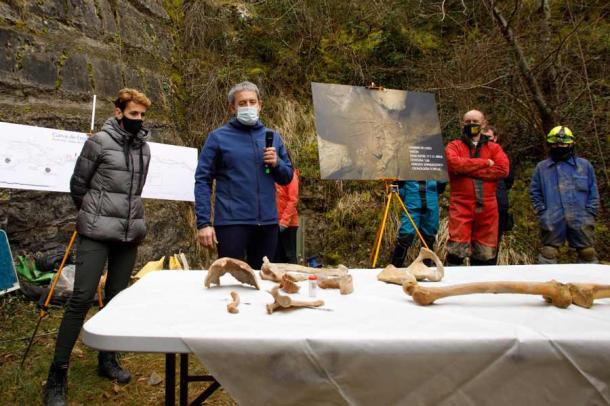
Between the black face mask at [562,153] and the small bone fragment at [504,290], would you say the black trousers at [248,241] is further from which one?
the black face mask at [562,153]

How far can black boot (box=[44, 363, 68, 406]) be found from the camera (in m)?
2.45

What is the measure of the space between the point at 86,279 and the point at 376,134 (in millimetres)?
2776

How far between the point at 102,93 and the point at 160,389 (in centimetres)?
420

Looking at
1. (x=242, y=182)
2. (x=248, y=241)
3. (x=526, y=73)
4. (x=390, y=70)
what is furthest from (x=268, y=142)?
(x=390, y=70)

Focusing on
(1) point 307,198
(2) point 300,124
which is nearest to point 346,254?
(1) point 307,198

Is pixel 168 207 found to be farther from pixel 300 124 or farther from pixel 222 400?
pixel 222 400

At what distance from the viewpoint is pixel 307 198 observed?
7379 mm

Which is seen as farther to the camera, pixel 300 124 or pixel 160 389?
pixel 300 124

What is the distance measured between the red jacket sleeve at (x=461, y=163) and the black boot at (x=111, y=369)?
10.6ft

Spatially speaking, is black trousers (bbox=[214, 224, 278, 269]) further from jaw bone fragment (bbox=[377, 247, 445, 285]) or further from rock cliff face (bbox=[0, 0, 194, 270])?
rock cliff face (bbox=[0, 0, 194, 270])

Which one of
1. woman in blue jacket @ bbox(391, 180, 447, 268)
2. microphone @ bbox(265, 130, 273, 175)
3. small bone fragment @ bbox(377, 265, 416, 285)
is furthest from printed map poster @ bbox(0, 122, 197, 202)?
woman in blue jacket @ bbox(391, 180, 447, 268)

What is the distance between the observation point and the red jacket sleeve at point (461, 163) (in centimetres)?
412

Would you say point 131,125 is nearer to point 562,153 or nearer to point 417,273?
point 417,273

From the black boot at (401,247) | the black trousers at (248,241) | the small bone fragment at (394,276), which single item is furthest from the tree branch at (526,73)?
the small bone fragment at (394,276)
